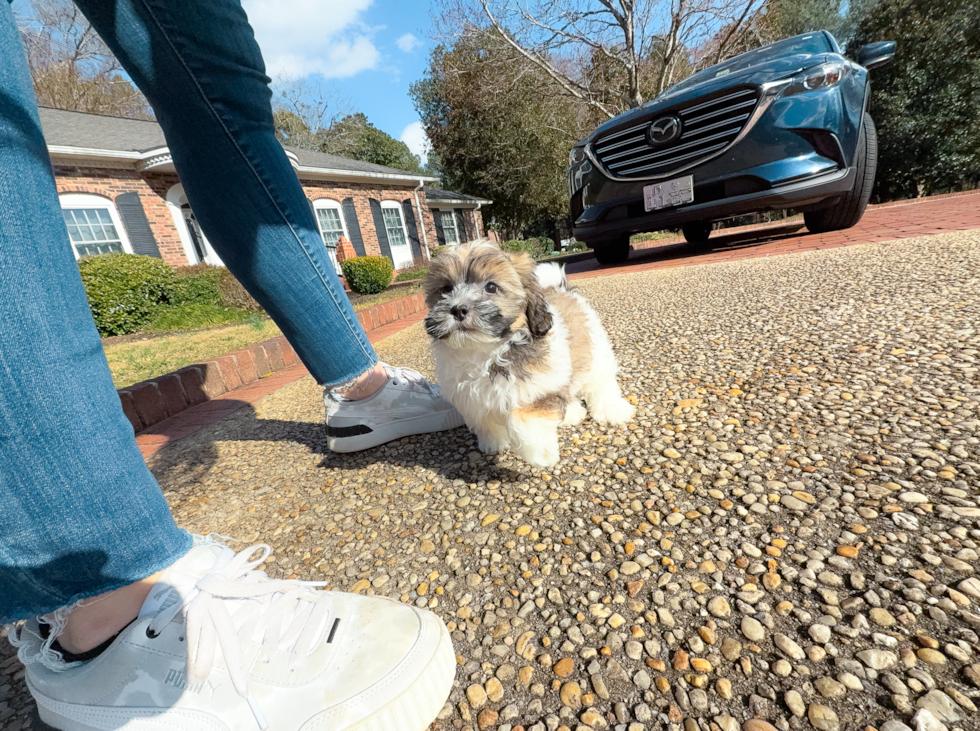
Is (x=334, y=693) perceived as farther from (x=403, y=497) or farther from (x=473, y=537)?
(x=403, y=497)

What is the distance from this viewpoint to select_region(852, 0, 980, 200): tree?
45.3ft

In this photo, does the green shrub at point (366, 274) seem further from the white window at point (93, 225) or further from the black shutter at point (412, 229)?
the black shutter at point (412, 229)

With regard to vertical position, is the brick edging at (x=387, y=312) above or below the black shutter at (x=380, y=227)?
below

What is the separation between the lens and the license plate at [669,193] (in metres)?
5.29

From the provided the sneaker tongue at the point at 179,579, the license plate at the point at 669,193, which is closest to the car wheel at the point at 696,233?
the license plate at the point at 669,193

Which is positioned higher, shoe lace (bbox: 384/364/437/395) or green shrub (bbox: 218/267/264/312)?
green shrub (bbox: 218/267/264/312)

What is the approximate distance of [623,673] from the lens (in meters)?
0.96

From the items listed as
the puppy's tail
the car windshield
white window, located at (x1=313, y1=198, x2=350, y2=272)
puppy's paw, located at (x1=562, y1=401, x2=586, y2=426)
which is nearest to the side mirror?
the car windshield

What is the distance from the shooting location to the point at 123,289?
8.64 meters

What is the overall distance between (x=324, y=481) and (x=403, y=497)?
46 cm

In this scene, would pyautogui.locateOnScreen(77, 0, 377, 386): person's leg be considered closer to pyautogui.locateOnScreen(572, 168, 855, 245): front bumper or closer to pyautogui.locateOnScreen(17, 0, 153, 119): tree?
pyautogui.locateOnScreen(572, 168, 855, 245): front bumper

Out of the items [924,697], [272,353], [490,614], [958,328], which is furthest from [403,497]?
[272,353]

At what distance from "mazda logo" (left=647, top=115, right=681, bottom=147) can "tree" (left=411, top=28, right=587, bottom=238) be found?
54.5 feet

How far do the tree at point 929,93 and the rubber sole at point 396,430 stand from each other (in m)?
20.1
